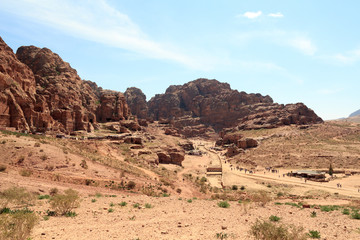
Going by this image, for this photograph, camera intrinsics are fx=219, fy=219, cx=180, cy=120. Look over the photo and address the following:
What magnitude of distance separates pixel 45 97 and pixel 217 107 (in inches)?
4715

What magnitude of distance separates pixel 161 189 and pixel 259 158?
155 feet

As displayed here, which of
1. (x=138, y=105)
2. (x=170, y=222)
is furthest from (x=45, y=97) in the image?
(x=138, y=105)

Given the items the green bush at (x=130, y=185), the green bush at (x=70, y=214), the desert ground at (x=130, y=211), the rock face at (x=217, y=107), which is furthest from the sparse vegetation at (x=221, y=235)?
the rock face at (x=217, y=107)

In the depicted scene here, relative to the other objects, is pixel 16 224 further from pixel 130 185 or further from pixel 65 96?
pixel 65 96

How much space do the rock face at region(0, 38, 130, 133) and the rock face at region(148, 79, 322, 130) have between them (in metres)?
71.1

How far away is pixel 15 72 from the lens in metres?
47.1

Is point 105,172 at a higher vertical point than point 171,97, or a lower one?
lower

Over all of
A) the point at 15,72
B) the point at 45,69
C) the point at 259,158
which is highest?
the point at 45,69

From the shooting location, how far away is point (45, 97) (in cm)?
5528

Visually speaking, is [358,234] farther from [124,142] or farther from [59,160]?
[124,142]

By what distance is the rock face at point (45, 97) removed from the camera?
41625 millimetres

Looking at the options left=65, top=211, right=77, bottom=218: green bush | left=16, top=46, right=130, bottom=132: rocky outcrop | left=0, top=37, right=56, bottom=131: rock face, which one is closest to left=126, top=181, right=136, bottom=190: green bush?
left=65, top=211, right=77, bottom=218: green bush

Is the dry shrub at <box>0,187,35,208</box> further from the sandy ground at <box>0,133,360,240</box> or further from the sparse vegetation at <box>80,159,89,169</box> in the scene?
the sparse vegetation at <box>80,159,89,169</box>

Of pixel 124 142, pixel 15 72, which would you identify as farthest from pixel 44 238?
pixel 15 72
